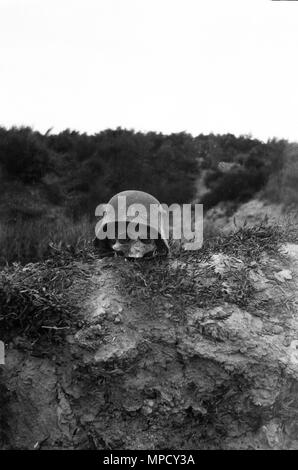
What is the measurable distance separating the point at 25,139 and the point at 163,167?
5.32 m

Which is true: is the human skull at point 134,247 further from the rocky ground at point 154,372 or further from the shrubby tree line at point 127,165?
the shrubby tree line at point 127,165

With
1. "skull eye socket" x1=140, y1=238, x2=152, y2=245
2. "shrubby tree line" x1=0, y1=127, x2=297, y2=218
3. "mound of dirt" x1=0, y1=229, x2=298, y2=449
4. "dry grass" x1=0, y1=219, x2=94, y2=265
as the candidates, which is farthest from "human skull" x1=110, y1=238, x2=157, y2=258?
"shrubby tree line" x1=0, y1=127, x2=297, y2=218

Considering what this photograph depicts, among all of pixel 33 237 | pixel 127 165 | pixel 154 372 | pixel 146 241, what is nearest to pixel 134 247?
pixel 146 241

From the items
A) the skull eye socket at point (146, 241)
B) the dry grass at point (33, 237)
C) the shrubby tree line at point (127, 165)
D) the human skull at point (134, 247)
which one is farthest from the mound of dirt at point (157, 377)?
the shrubby tree line at point (127, 165)

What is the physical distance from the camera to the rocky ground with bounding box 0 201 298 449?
9.78ft

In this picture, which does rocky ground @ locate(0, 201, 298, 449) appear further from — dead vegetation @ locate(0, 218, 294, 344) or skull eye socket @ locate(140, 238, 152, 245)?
skull eye socket @ locate(140, 238, 152, 245)

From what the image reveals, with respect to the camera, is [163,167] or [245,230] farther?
[163,167]

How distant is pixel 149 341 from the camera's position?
128 inches

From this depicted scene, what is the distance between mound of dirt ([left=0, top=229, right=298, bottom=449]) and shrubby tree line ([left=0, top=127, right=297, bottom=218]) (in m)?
8.94

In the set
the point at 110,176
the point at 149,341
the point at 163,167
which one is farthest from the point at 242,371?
the point at 163,167

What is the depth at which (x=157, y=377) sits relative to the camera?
316 cm

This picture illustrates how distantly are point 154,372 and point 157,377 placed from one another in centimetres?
4

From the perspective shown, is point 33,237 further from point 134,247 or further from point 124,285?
point 124,285
